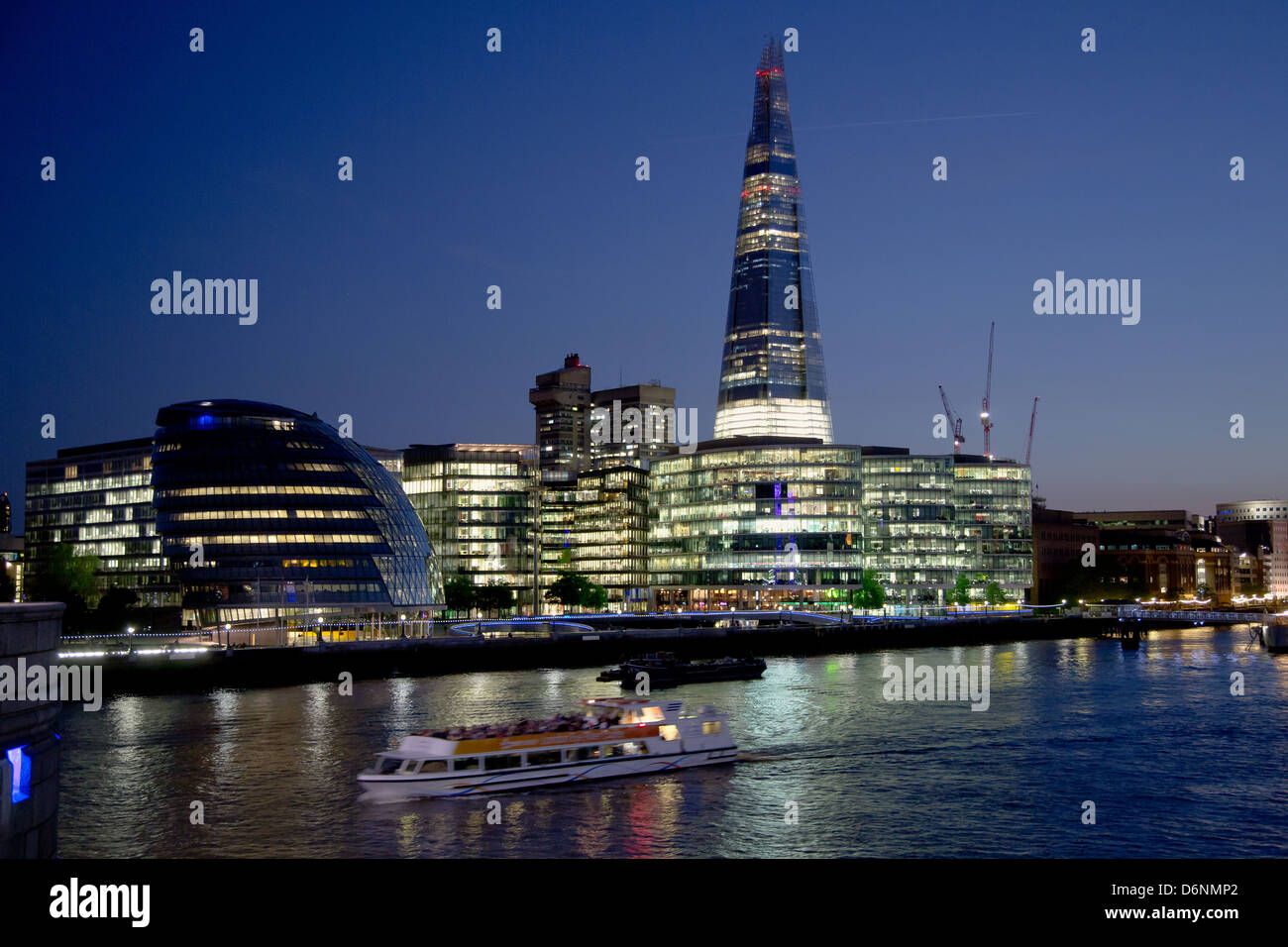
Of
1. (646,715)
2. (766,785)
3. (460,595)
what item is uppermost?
(646,715)

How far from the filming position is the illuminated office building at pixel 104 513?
162875 mm

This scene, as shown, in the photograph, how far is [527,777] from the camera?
45.9 metres

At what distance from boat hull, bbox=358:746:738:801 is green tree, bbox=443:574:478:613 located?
Answer: 113354 mm

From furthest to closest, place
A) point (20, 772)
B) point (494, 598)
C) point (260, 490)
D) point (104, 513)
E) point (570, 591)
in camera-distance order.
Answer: point (570, 591)
point (104, 513)
point (494, 598)
point (260, 490)
point (20, 772)

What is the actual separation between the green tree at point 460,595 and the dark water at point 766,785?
81.5 meters

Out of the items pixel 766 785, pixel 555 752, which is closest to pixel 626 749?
pixel 555 752

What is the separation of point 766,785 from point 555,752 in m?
8.39

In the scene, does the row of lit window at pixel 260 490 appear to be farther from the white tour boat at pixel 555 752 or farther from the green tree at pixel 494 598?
the white tour boat at pixel 555 752

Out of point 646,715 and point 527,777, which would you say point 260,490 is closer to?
point 646,715

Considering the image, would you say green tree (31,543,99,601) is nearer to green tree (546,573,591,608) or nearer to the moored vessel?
the moored vessel

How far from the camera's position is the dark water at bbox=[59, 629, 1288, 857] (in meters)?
36.3

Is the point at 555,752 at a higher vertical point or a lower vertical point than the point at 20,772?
lower

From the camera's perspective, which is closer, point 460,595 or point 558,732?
point 558,732
